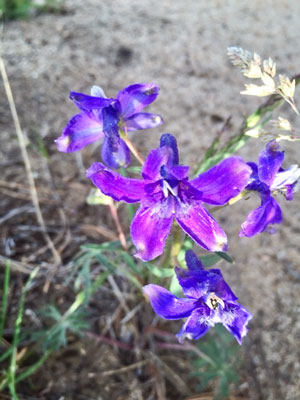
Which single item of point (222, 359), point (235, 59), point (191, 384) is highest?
point (235, 59)

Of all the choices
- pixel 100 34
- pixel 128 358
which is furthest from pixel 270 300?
pixel 100 34

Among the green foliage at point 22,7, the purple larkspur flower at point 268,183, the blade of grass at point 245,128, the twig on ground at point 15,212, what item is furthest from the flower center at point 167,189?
the green foliage at point 22,7

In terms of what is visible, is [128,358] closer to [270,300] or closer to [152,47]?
[270,300]

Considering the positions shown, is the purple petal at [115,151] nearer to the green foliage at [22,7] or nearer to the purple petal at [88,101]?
the purple petal at [88,101]

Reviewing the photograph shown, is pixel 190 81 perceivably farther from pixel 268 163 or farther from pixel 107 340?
pixel 268 163

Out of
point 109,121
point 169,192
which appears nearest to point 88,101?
point 109,121

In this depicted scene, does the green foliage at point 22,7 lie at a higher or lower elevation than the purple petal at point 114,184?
lower

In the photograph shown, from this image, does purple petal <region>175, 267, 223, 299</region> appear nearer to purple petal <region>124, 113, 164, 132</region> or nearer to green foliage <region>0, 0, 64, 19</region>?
purple petal <region>124, 113, 164, 132</region>

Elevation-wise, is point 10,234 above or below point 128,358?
above
